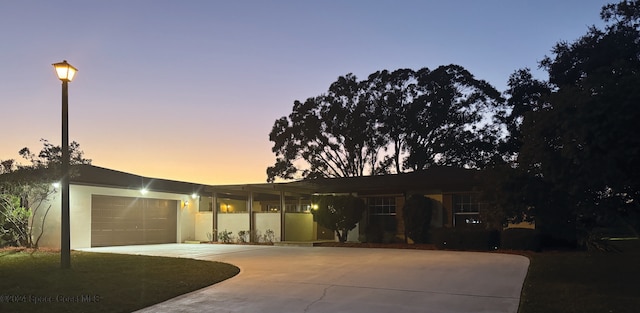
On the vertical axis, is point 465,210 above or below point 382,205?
below

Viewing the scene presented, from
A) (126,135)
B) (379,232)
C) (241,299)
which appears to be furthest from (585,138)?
(126,135)

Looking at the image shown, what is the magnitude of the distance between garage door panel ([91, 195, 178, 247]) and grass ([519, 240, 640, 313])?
16123mm

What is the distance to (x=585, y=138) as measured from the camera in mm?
8508

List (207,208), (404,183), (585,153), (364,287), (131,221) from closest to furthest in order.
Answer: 1. (585,153)
2. (364,287)
3. (404,183)
4. (131,221)
5. (207,208)

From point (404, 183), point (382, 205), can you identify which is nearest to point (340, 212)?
point (382, 205)

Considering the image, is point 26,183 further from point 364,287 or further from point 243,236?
point 364,287

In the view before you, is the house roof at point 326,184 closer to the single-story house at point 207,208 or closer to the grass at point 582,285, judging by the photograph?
the single-story house at point 207,208

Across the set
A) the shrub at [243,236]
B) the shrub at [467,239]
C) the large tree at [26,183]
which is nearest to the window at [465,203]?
the shrub at [467,239]

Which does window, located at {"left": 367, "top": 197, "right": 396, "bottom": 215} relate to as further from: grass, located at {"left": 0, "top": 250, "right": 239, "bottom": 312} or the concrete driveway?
grass, located at {"left": 0, "top": 250, "right": 239, "bottom": 312}

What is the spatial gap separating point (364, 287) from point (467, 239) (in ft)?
32.7

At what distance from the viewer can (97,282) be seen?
9.27 meters

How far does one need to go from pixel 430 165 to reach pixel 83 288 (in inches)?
1135

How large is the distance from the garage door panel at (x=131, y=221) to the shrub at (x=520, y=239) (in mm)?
15051

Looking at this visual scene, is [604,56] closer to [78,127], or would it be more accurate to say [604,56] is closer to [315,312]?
[315,312]
